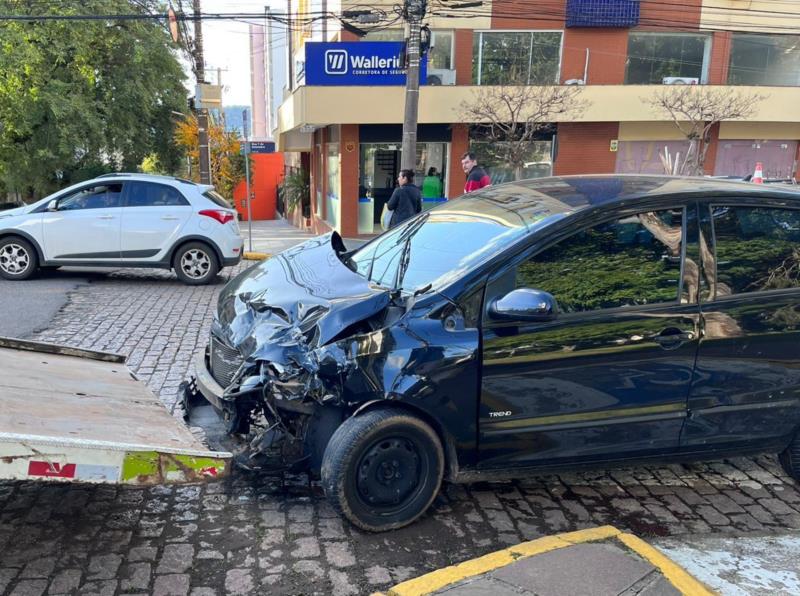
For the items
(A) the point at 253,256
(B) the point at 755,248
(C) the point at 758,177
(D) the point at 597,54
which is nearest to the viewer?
(B) the point at 755,248

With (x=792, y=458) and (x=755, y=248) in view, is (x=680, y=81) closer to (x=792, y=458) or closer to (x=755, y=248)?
(x=755, y=248)

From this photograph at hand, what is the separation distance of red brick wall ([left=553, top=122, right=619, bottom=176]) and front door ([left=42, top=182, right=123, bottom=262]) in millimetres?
12550

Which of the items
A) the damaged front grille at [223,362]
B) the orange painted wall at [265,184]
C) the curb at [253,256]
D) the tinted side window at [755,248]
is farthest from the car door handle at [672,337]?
the orange painted wall at [265,184]

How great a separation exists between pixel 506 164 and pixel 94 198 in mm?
11600

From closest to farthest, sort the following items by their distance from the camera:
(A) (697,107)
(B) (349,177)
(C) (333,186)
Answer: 1. (A) (697,107)
2. (B) (349,177)
3. (C) (333,186)

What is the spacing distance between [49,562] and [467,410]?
2028 millimetres

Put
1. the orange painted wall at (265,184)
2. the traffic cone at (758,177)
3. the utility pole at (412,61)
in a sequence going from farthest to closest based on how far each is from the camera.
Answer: the orange painted wall at (265,184) < the utility pole at (412,61) < the traffic cone at (758,177)

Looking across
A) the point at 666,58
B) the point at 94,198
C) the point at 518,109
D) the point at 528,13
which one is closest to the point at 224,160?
the point at 528,13

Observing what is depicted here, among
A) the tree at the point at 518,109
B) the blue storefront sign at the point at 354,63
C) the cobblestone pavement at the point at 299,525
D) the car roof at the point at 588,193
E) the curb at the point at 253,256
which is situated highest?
the blue storefront sign at the point at 354,63

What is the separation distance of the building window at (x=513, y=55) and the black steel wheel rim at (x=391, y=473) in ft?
53.6

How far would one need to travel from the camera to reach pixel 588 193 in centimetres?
362

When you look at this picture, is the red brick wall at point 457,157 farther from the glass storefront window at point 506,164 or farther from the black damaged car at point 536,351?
the black damaged car at point 536,351

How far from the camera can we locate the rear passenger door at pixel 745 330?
3434 millimetres

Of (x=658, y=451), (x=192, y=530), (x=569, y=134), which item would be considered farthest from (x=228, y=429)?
(x=569, y=134)
